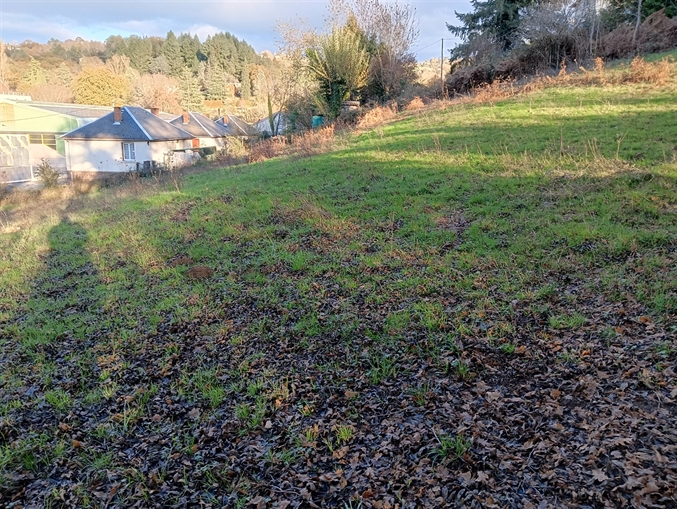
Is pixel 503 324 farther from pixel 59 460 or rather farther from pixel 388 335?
pixel 59 460

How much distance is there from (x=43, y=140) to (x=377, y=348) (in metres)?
50.6

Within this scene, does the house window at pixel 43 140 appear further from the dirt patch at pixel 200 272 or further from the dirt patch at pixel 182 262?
the dirt patch at pixel 200 272

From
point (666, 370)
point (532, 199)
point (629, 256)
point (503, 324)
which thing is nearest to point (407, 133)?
point (532, 199)

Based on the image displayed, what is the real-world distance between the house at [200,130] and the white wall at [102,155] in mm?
6533

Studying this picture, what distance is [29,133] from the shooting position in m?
42.4

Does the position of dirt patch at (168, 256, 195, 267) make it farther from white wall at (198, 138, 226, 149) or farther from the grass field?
white wall at (198, 138, 226, 149)

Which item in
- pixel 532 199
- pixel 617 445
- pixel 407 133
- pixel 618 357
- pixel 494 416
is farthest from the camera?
pixel 407 133

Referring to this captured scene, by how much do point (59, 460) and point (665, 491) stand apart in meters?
4.47

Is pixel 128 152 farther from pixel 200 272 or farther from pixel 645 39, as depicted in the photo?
pixel 645 39

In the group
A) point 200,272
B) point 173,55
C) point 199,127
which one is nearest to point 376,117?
point 200,272

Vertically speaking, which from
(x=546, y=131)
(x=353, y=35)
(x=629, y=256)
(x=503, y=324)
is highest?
(x=353, y=35)

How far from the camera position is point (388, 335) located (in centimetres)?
498

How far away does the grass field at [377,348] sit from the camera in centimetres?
317

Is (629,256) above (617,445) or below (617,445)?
above
